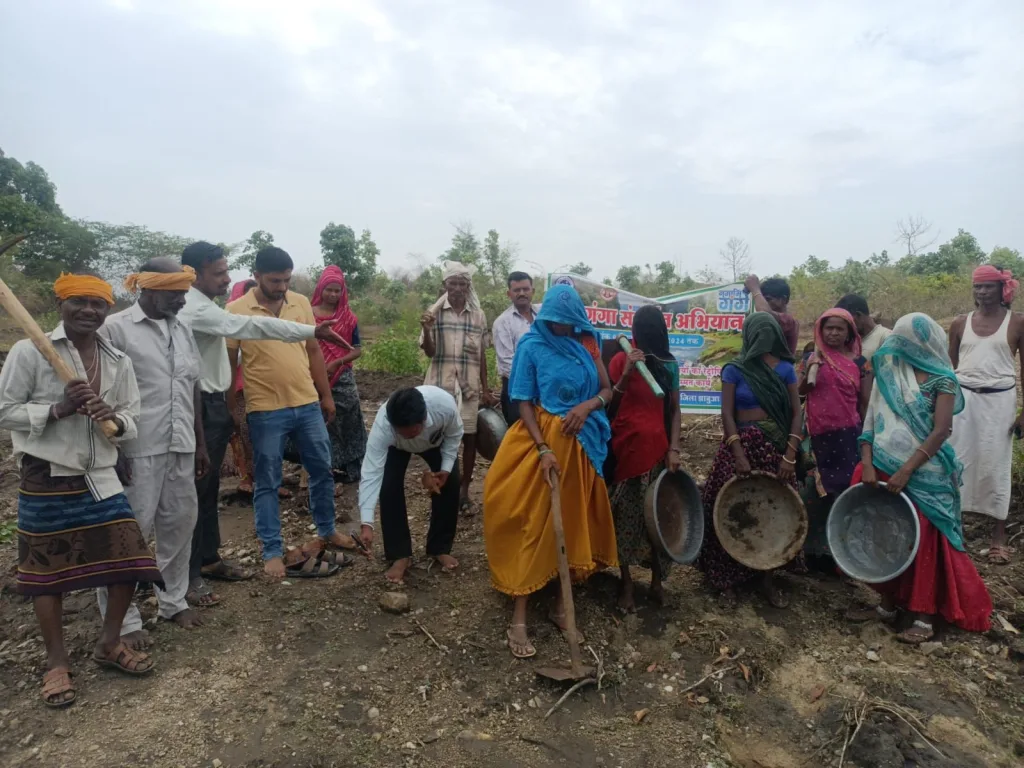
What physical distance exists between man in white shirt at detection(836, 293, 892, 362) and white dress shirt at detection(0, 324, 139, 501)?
428 centimetres

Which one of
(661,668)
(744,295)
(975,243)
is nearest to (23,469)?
(661,668)

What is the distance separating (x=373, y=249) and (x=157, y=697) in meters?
20.2

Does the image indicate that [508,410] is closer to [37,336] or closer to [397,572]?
[397,572]

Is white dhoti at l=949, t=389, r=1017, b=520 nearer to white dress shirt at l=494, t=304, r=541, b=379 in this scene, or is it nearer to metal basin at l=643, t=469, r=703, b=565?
Result: metal basin at l=643, t=469, r=703, b=565

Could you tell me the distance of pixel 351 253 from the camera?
21109 millimetres

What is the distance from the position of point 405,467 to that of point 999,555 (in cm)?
397

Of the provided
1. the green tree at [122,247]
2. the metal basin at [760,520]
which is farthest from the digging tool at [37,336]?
the green tree at [122,247]

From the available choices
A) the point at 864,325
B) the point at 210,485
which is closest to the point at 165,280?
the point at 210,485

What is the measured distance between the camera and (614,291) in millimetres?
6418

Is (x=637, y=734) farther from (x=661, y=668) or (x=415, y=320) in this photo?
(x=415, y=320)

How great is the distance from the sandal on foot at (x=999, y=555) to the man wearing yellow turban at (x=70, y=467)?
502 centimetres

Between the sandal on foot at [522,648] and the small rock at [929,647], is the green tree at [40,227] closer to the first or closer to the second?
the sandal on foot at [522,648]

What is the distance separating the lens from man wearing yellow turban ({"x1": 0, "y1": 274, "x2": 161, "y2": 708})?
2586mm

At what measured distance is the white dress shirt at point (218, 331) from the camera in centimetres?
337
